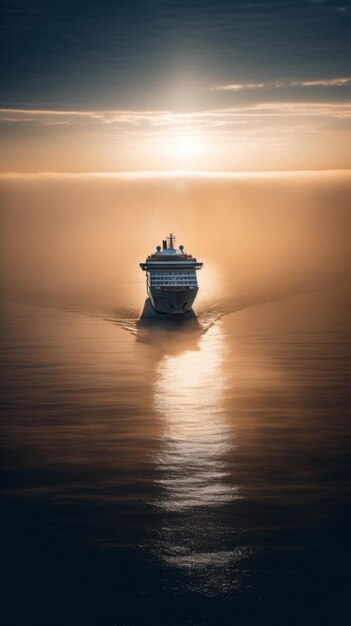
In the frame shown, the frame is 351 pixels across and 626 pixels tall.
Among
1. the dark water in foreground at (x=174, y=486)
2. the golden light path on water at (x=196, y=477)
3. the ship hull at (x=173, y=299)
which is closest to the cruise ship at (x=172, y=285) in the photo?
the ship hull at (x=173, y=299)

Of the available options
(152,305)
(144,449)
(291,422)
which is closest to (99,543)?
(144,449)

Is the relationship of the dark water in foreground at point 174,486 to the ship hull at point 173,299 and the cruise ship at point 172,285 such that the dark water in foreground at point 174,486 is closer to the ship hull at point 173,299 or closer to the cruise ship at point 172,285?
the ship hull at point 173,299

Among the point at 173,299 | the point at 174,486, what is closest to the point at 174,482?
the point at 174,486

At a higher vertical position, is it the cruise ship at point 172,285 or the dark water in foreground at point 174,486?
the cruise ship at point 172,285

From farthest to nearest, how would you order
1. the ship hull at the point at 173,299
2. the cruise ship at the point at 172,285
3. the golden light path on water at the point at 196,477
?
1. the cruise ship at the point at 172,285
2. the ship hull at the point at 173,299
3. the golden light path on water at the point at 196,477

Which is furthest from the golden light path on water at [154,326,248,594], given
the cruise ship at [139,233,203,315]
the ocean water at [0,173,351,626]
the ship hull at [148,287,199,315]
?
the cruise ship at [139,233,203,315]

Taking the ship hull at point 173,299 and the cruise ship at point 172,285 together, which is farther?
the cruise ship at point 172,285

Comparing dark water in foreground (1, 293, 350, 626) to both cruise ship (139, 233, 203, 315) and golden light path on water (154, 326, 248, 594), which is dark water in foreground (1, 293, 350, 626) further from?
cruise ship (139, 233, 203, 315)
